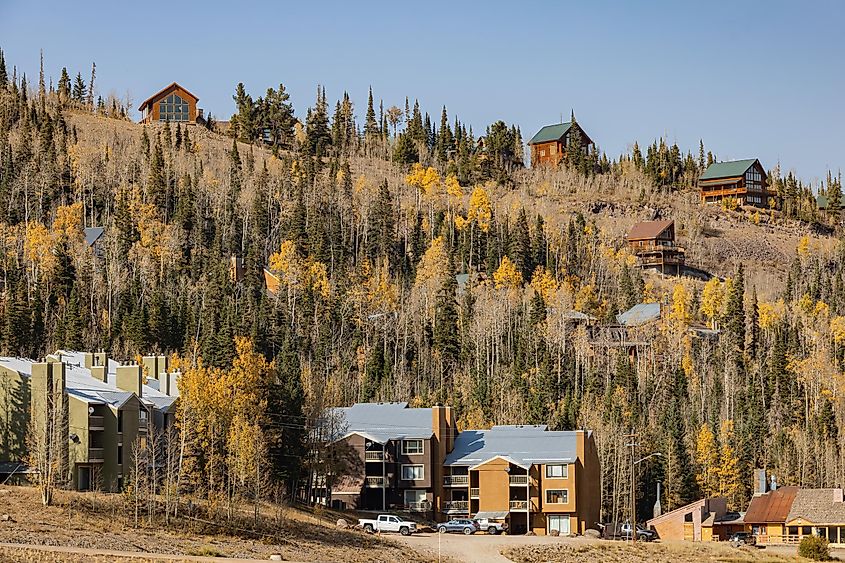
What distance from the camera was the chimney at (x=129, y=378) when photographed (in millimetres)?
66125

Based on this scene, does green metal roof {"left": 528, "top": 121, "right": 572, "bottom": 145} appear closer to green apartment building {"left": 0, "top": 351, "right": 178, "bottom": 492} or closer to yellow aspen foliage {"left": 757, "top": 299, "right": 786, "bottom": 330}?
yellow aspen foliage {"left": 757, "top": 299, "right": 786, "bottom": 330}

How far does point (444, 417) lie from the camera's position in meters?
81.8

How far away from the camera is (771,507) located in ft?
265

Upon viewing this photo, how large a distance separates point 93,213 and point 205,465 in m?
65.1

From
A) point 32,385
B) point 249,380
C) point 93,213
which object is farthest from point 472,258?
point 32,385

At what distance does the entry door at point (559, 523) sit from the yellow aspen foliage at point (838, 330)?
58.4 metres

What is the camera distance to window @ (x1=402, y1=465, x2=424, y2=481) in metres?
79.6

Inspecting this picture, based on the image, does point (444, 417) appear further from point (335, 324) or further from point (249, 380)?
point (335, 324)

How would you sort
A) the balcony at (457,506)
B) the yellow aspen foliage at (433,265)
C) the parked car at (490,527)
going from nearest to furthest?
1. the parked car at (490,527)
2. the balcony at (457,506)
3. the yellow aspen foliage at (433,265)

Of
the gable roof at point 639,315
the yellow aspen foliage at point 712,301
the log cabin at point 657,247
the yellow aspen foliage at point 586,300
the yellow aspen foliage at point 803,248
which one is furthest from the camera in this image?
the yellow aspen foliage at point 803,248

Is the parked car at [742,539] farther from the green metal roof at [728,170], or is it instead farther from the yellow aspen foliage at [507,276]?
the green metal roof at [728,170]

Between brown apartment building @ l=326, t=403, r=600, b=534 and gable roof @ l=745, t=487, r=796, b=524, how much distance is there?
9950 mm

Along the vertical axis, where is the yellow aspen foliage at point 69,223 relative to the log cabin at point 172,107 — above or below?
below

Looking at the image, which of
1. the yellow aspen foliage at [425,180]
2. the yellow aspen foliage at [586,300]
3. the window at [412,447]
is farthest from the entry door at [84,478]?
the yellow aspen foliage at [425,180]
